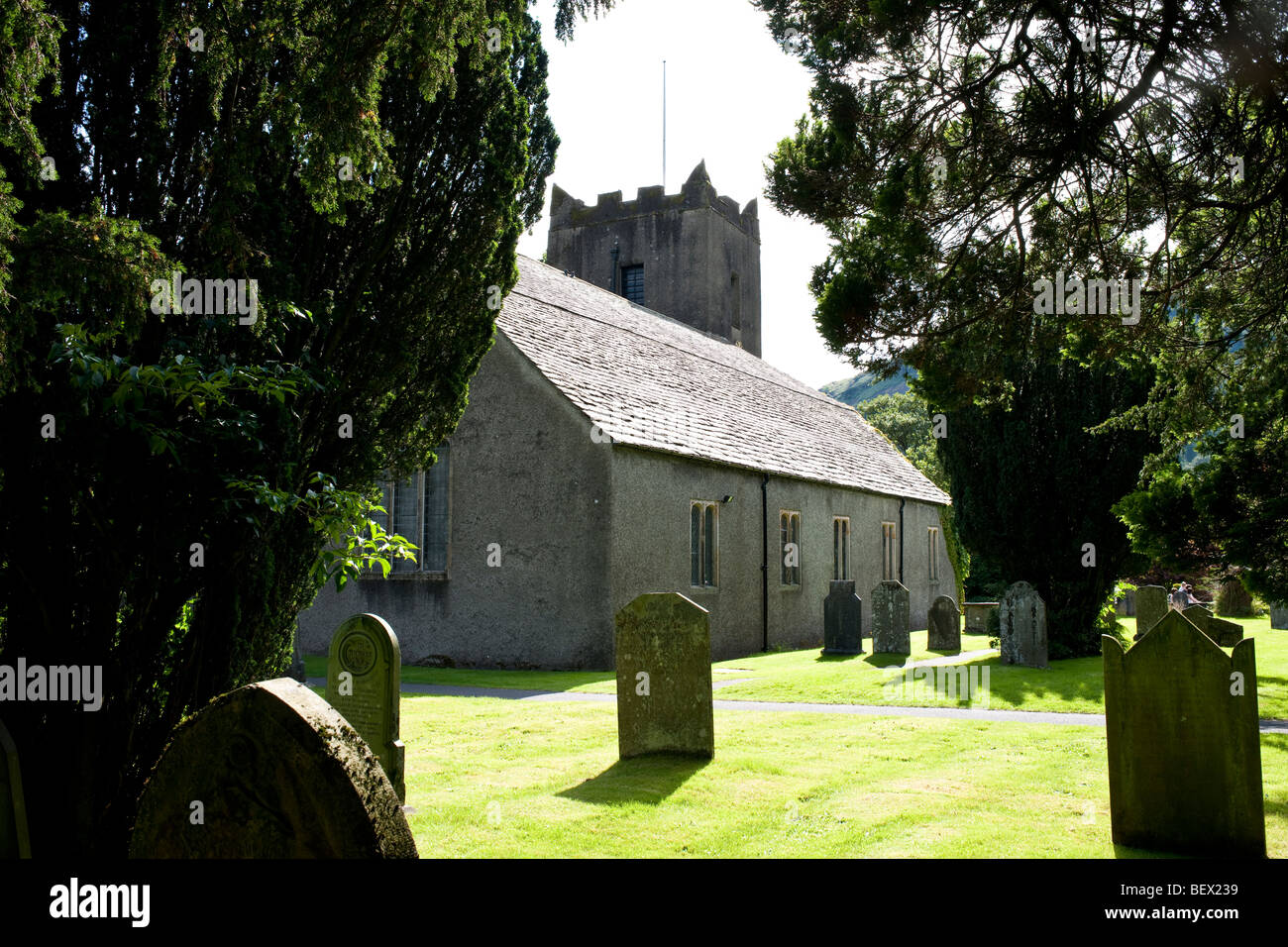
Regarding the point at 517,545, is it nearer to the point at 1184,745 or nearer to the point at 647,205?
the point at 1184,745

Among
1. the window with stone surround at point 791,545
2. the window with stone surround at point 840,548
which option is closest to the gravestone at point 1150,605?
the window with stone surround at point 791,545

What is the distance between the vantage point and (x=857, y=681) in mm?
15281

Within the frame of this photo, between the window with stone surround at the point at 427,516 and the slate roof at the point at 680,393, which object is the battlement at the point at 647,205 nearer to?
the slate roof at the point at 680,393

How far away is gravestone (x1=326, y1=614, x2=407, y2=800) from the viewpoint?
7.70 metres

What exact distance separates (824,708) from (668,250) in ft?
91.4

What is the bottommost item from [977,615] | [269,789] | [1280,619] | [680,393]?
[1280,619]

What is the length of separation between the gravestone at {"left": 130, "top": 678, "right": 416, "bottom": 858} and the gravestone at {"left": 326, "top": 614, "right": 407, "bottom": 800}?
395 cm

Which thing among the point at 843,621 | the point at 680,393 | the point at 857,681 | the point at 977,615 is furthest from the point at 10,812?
the point at 977,615

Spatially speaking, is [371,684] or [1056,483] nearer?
[371,684]

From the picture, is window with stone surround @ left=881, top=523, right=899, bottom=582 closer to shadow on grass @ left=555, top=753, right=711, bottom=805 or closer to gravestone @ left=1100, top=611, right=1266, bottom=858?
shadow on grass @ left=555, top=753, right=711, bottom=805

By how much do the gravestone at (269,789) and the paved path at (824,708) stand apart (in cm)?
948

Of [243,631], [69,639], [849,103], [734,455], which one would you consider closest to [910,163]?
[849,103]

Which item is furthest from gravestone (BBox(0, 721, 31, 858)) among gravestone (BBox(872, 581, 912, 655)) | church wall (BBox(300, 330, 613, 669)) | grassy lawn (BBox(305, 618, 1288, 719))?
gravestone (BBox(872, 581, 912, 655))

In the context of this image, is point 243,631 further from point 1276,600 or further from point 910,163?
point 1276,600
